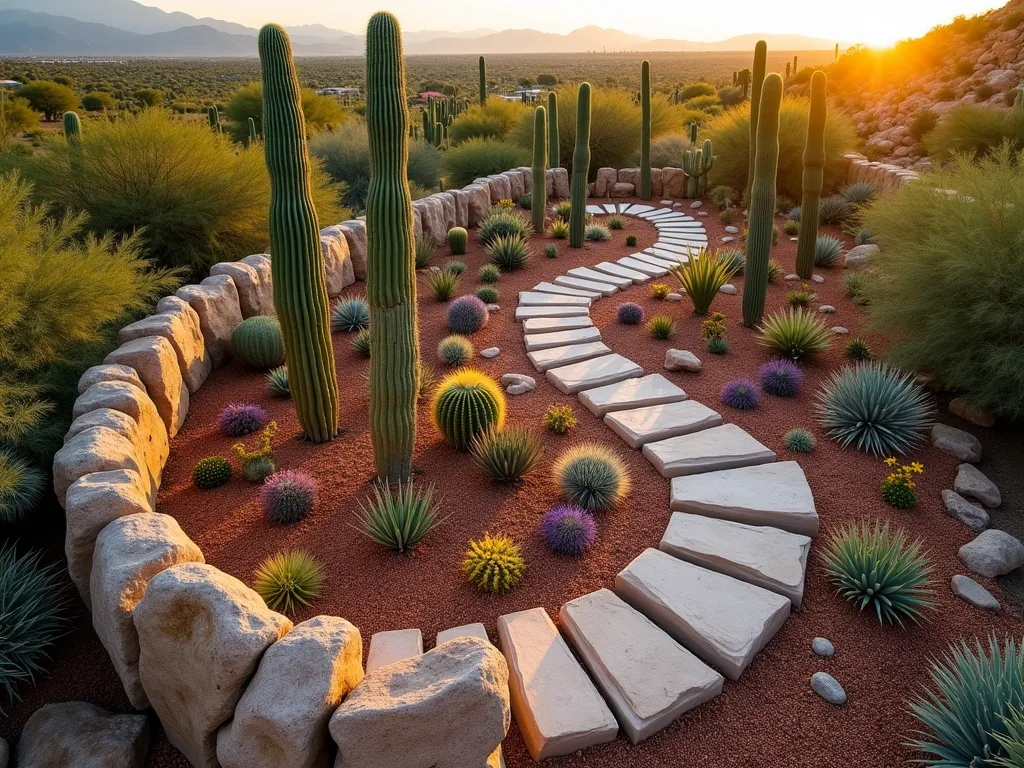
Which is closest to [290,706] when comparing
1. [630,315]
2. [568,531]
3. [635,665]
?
[635,665]

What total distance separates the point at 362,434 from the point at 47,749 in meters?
2.60

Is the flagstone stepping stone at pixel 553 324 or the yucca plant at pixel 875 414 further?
the flagstone stepping stone at pixel 553 324

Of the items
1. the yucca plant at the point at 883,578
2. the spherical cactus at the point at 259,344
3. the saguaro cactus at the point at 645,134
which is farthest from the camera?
the saguaro cactus at the point at 645,134

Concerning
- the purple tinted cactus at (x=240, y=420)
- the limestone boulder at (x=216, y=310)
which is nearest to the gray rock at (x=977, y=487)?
the purple tinted cactus at (x=240, y=420)

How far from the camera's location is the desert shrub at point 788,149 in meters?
11.5

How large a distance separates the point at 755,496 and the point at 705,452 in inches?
21.9

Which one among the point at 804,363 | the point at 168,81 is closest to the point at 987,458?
the point at 804,363

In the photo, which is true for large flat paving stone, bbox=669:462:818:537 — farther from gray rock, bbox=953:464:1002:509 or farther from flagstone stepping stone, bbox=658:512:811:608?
gray rock, bbox=953:464:1002:509

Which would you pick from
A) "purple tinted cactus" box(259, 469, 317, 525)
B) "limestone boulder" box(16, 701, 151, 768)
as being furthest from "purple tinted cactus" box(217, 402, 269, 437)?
"limestone boulder" box(16, 701, 151, 768)

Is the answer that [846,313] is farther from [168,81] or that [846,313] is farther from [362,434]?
[168,81]

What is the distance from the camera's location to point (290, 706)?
2.17m

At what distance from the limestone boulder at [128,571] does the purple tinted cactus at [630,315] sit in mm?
4925

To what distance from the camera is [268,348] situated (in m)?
5.70

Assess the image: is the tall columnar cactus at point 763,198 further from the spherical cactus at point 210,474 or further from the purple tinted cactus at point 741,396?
the spherical cactus at point 210,474
